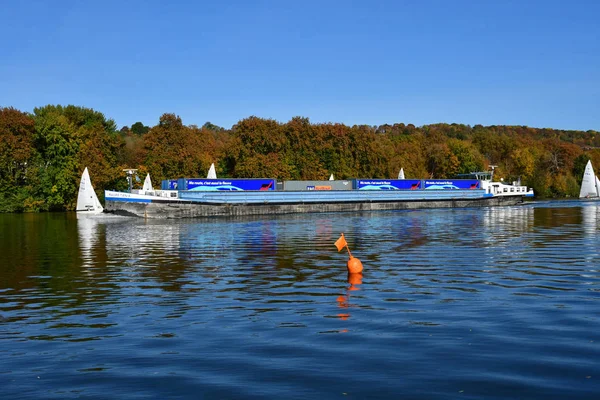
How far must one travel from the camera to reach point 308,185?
356 ft

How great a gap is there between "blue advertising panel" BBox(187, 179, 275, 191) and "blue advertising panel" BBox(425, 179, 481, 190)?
111 ft

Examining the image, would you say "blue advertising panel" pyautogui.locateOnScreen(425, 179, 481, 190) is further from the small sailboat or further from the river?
the river

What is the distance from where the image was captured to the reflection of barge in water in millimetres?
87750

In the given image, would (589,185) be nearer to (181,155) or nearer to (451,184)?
(451,184)

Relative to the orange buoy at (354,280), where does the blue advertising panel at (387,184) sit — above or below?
above

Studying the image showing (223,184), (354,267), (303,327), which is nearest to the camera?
(303,327)

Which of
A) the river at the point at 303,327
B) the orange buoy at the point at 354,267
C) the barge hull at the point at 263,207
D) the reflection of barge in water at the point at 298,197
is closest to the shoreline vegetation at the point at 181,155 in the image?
the reflection of barge in water at the point at 298,197

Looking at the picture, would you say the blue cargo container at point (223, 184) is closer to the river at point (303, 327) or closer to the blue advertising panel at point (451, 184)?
the blue advertising panel at point (451, 184)

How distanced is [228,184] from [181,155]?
26.5 meters

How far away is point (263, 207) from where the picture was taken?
318ft

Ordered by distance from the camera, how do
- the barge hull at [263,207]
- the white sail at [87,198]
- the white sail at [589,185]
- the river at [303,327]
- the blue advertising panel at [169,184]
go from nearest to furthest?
the river at [303,327]
the barge hull at [263,207]
the white sail at [87,198]
the blue advertising panel at [169,184]
the white sail at [589,185]

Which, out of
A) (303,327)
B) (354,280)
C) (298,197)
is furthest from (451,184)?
(303,327)

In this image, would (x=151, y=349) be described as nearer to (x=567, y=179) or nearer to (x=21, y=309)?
(x=21, y=309)

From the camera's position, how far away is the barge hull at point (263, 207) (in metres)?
86.3
